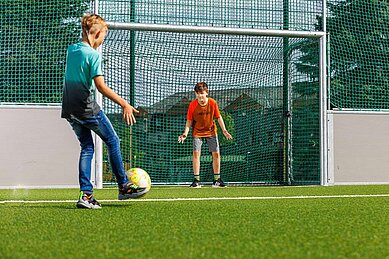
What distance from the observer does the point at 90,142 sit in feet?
17.0

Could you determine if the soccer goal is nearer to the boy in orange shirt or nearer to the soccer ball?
the boy in orange shirt

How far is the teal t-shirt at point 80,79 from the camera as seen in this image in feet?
16.1

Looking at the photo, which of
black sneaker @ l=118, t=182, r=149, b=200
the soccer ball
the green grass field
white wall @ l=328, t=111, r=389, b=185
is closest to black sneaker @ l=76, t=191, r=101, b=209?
the green grass field

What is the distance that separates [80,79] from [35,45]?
5200 millimetres

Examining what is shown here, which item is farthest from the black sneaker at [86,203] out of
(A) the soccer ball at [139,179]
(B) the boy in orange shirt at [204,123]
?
(B) the boy in orange shirt at [204,123]

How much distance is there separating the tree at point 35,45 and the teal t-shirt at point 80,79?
472 centimetres

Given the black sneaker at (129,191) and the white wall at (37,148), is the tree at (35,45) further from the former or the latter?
the black sneaker at (129,191)

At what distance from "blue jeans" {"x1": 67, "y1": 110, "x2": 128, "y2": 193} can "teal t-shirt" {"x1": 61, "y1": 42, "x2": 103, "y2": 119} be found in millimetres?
78

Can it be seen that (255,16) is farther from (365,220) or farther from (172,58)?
(365,220)

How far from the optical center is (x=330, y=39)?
36.7ft

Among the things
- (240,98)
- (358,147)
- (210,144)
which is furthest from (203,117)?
(358,147)

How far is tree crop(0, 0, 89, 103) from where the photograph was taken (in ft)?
31.7

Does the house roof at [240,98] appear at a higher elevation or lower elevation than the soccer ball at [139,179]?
higher

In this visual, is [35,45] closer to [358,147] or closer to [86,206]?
[358,147]
